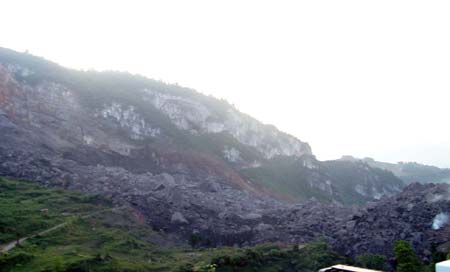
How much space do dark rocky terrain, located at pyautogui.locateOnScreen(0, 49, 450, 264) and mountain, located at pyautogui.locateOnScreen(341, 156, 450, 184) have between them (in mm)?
31408

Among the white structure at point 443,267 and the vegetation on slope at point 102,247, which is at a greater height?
the white structure at point 443,267

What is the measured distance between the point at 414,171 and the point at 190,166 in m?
115

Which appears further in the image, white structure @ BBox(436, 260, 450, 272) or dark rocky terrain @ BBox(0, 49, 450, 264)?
dark rocky terrain @ BBox(0, 49, 450, 264)

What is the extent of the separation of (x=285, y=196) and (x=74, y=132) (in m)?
34.3

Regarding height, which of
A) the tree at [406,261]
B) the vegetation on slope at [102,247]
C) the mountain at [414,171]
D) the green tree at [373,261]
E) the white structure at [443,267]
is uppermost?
the mountain at [414,171]

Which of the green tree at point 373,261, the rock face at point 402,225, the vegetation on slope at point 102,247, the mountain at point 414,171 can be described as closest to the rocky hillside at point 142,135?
the vegetation on slope at point 102,247

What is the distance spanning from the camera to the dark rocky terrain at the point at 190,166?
124ft

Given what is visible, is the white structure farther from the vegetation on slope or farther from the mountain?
the mountain

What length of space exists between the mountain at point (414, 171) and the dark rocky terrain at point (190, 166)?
103ft

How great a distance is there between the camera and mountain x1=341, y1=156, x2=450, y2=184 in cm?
14249

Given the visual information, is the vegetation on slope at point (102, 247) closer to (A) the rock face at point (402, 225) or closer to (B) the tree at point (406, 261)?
(A) the rock face at point (402, 225)

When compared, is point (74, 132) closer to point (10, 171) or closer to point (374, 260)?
point (10, 171)

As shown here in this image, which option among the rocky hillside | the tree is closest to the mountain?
the rocky hillside

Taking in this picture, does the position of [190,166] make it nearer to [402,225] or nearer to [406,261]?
[402,225]
